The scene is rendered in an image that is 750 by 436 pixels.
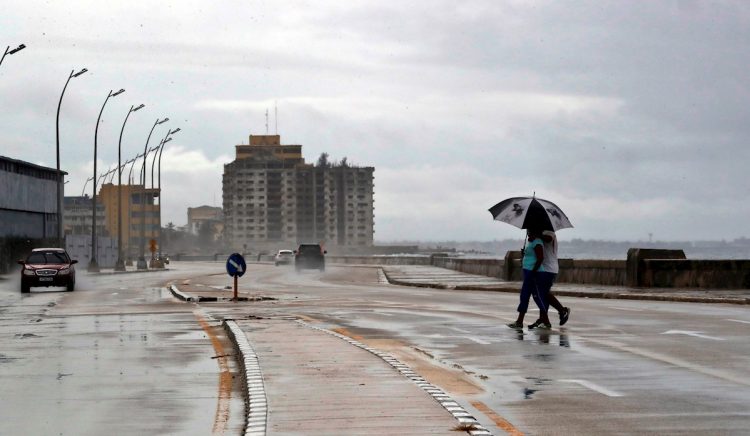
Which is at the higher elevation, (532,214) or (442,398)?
(532,214)

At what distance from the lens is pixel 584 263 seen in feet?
157

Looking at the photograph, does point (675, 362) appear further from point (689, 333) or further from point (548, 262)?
point (548, 262)

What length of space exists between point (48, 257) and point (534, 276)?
3294 centimetres

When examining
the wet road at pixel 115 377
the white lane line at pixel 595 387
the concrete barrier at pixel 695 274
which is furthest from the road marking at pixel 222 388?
the concrete barrier at pixel 695 274

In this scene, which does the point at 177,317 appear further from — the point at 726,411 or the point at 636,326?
the point at 726,411

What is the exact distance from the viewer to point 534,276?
897 inches

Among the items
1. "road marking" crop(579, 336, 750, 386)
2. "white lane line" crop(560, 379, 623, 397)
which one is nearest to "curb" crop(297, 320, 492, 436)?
"white lane line" crop(560, 379, 623, 397)

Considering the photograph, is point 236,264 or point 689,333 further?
point 236,264

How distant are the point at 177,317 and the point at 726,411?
17654 millimetres

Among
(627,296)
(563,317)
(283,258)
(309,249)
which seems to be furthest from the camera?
(283,258)

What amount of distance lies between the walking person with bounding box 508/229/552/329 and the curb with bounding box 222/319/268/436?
5.20m

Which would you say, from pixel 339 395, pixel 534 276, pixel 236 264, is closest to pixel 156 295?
pixel 236 264

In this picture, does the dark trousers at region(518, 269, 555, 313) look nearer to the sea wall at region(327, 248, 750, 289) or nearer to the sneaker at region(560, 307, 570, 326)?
the sneaker at region(560, 307, 570, 326)

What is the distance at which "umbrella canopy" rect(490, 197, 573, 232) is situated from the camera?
75.2ft
